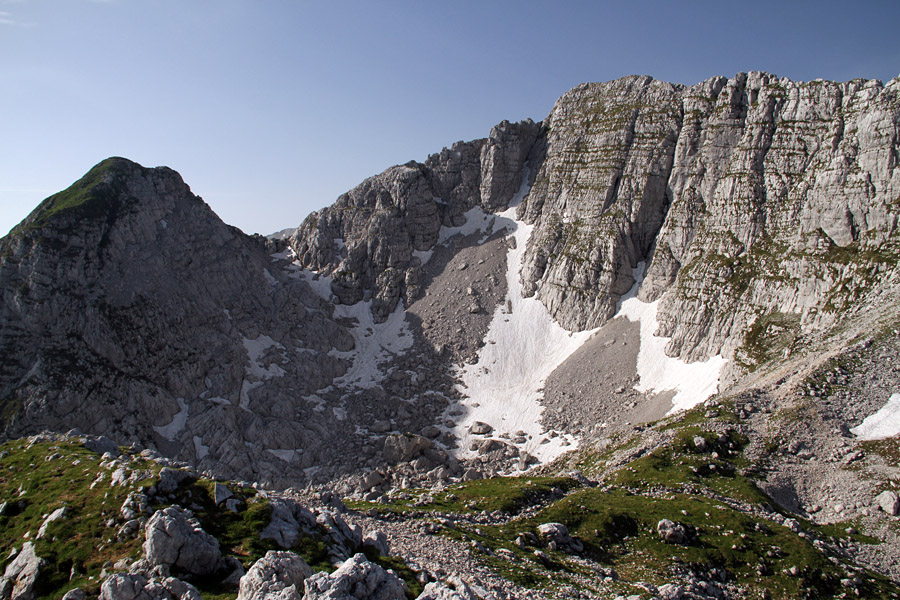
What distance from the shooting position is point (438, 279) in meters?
131

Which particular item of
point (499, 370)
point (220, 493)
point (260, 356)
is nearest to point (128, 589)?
point (220, 493)

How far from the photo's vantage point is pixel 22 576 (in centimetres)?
2183

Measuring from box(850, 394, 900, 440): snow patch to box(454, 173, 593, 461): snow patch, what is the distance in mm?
38874

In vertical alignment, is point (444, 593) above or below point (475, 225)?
below

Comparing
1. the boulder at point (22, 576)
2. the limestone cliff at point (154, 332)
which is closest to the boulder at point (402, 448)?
the limestone cliff at point (154, 332)

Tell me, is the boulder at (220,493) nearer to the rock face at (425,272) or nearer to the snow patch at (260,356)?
the rock face at (425,272)

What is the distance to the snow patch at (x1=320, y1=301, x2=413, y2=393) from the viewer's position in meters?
110

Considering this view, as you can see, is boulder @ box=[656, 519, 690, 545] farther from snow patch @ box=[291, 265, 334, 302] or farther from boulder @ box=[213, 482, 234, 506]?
snow patch @ box=[291, 265, 334, 302]

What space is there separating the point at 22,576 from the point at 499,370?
9080 cm

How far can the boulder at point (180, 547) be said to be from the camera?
21.4m

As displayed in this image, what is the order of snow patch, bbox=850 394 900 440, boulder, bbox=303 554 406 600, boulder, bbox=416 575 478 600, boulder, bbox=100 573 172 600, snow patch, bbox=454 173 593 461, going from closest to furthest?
boulder, bbox=303 554 406 600 < boulder, bbox=416 575 478 600 < boulder, bbox=100 573 172 600 < snow patch, bbox=850 394 900 440 < snow patch, bbox=454 173 593 461

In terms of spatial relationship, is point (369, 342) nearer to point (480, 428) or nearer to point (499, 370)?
point (499, 370)

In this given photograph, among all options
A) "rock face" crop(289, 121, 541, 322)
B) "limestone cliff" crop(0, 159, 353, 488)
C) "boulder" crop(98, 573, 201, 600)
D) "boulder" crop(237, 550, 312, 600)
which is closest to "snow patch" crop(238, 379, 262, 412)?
"limestone cliff" crop(0, 159, 353, 488)

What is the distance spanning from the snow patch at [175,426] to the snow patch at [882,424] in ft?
312
